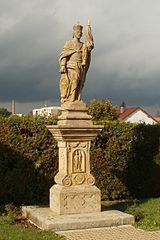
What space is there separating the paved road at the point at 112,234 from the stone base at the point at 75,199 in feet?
2.96

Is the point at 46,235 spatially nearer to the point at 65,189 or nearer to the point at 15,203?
the point at 65,189

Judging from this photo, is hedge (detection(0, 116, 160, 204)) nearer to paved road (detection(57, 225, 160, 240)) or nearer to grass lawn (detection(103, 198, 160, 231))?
grass lawn (detection(103, 198, 160, 231))

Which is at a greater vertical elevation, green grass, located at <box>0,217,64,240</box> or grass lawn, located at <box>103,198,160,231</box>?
grass lawn, located at <box>103,198,160,231</box>

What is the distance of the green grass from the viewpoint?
8805 mm

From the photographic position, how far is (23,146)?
14.5 metres

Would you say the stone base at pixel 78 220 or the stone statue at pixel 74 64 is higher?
the stone statue at pixel 74 64

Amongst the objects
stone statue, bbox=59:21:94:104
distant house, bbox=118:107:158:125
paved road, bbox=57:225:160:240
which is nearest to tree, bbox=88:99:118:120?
stone statue, bbox=59:21:94:104

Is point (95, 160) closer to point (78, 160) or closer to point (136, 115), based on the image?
point (78, 160)

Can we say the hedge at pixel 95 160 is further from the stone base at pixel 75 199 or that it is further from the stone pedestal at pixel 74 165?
the stone base at pixel 75 199

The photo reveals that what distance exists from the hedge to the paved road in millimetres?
5125

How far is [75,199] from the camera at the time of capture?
35.0 ft

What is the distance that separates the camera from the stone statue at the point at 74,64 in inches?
436

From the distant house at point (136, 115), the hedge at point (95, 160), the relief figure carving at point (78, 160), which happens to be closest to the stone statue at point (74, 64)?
the relief figure carving at point (78, 160)

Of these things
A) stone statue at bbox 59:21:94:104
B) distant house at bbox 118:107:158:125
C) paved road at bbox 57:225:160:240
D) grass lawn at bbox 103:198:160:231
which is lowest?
paved road at bbox 57:225:160:240
